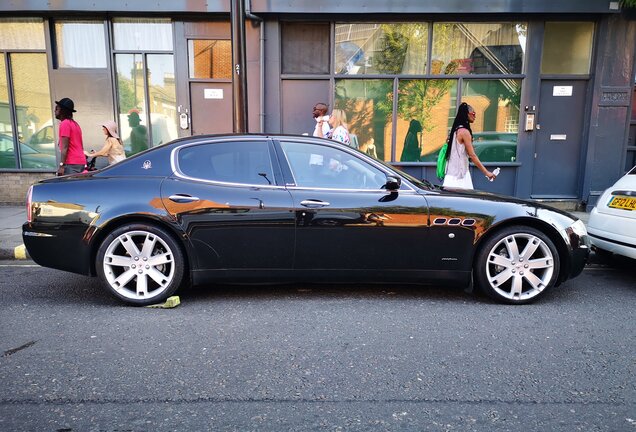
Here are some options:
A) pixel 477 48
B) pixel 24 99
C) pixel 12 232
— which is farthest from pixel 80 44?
pixel 477 48

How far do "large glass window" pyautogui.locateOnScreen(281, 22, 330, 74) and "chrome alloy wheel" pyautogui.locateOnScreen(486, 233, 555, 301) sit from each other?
583cm

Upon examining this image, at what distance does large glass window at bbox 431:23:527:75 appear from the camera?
29.0 ft

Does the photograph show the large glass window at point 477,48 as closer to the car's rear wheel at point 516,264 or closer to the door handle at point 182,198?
the car's rear wheel at point 516,264

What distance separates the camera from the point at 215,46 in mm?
8883

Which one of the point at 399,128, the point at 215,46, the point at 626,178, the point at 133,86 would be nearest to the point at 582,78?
the point at 399,128

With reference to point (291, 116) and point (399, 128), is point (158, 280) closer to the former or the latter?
point (291, 116)

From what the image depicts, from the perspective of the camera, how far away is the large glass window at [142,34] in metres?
8.92

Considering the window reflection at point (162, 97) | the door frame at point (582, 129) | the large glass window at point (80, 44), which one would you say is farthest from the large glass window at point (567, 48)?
the large glass window at point (80, 44)

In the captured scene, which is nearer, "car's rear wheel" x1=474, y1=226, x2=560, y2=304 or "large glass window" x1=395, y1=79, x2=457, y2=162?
"car's rear wheel" x1=474, y1=226, x2=560, y2=304

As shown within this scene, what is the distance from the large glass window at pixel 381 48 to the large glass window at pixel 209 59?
2.09m

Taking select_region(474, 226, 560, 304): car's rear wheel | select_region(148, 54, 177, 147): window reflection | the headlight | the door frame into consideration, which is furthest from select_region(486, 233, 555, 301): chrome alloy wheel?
select_region(148, 54, 177, 147): window reflection

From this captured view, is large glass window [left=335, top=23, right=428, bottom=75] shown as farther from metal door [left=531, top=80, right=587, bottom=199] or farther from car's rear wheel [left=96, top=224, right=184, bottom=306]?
car's rear wheel [left=96, top=224, right=184, bottom=306]

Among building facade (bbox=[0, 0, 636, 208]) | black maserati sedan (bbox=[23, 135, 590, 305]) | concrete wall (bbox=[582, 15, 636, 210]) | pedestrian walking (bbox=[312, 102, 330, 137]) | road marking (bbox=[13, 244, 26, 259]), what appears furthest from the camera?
building facade (bbox=[0, 0, 636, 208])

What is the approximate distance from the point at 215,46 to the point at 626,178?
7.03 metres
